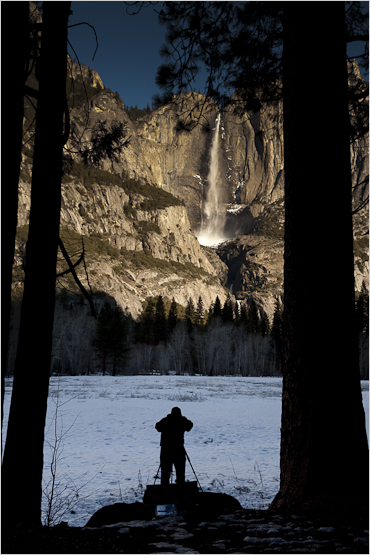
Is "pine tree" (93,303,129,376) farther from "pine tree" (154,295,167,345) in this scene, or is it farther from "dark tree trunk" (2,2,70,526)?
"dark tree trunk" (2,2,70,526)

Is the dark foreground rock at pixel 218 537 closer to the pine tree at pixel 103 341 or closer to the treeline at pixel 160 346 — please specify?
the treeline at pixel 160 346

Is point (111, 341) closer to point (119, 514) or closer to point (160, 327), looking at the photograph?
point (160, 327)

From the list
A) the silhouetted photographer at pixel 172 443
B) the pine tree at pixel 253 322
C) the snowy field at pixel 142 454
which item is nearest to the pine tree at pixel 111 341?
the pine tree at pixel 253 322

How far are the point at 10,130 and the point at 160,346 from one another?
59928 mm

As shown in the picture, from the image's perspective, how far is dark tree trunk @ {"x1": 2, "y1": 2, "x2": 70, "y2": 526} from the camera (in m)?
3.21

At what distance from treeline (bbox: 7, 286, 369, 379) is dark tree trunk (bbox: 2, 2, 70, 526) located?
48.1 meters

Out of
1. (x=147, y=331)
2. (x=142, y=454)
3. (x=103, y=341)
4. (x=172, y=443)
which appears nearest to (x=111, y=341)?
(x=103, y=341)

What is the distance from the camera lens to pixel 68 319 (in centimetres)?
5250

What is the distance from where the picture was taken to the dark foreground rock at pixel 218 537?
215cm

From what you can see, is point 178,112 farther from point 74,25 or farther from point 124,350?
point 124,350

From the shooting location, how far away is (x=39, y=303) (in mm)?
3471

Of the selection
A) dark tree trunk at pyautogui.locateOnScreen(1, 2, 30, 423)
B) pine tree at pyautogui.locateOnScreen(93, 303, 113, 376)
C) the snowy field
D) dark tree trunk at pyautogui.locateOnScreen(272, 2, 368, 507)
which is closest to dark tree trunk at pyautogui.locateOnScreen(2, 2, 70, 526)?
the snowy field

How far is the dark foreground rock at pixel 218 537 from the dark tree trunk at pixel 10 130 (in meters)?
1.34

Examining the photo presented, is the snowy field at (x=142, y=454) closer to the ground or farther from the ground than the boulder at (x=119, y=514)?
closer to the ground
